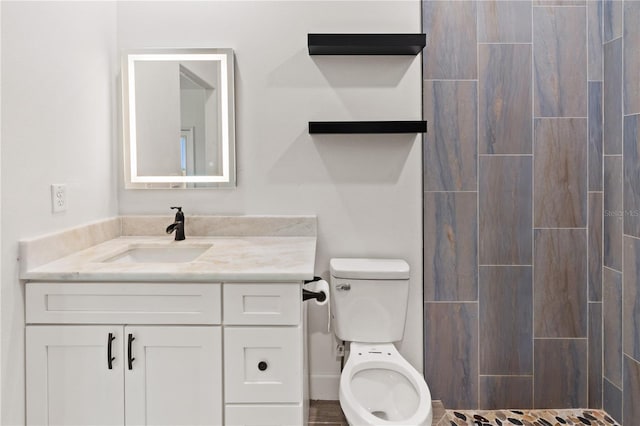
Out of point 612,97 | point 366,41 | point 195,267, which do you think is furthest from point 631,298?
point 195,267

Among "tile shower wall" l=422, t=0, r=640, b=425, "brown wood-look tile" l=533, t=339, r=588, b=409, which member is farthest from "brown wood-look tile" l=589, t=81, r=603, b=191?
"brown wood-look tile" l=533, t=339, r=588, b=409

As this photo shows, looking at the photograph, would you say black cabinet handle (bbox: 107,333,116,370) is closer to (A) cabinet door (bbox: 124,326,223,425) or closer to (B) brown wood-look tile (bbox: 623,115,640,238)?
(A) cabinet door (bbox: 124,326,223,425)

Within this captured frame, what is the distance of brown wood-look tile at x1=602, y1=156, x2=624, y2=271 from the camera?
2143mm

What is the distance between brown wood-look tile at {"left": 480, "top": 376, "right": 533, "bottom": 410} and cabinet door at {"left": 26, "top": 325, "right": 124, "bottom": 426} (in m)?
1.67

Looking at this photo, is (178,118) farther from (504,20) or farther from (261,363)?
(504,20)

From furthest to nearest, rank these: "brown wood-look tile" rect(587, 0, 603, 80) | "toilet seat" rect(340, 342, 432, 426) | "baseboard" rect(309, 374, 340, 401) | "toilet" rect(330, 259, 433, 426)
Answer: "baseboard" rect(309, 374, 340, 401), "brown wood-look tile" rect(587, 0, 603, 80), "toilet" rect(330, 259, 433, 426), "toilet seat" rect(340, 342, 432, 426)

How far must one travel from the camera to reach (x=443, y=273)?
2312mm

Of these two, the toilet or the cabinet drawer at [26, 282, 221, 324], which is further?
the toilet

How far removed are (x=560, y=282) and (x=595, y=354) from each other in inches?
15.0

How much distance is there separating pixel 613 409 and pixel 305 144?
73.9 inches

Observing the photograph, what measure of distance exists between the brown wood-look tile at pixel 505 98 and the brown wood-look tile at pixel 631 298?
1.99 ft

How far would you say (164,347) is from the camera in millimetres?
1538

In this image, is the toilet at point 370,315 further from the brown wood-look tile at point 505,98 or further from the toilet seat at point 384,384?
the brown wood-look tile at point 505,98

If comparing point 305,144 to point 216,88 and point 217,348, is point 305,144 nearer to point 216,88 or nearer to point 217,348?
point 216,88
